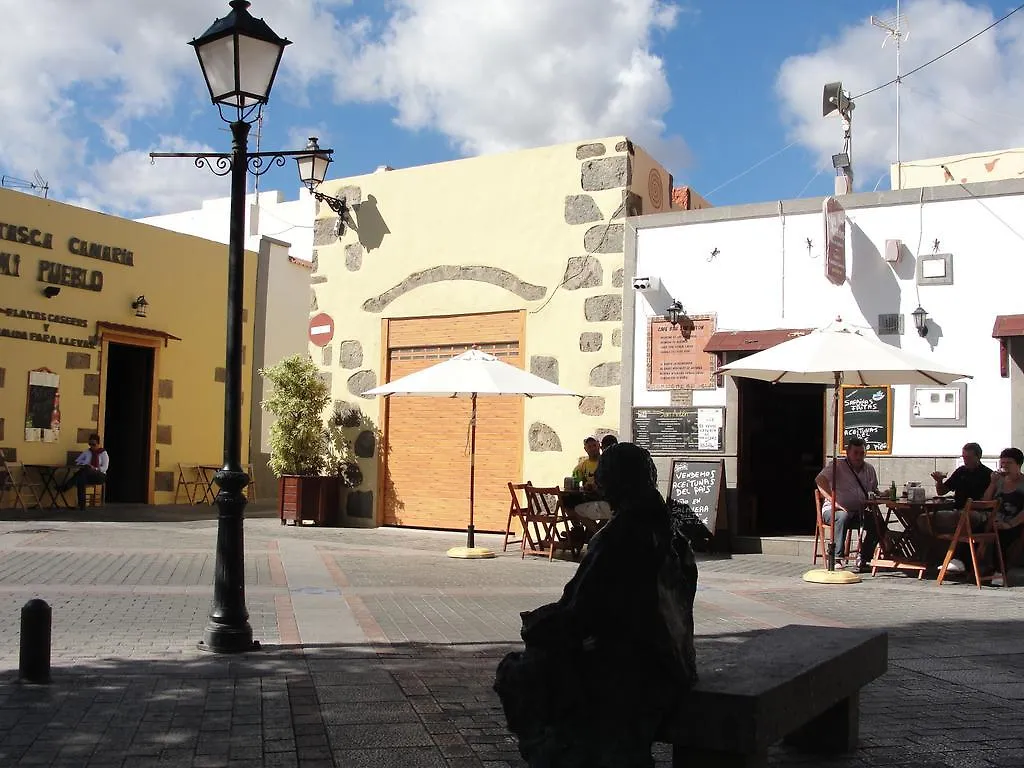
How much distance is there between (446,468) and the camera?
14.5 m

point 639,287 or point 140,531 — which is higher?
point 639,287

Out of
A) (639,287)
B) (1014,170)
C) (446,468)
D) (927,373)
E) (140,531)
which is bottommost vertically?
(140,531)

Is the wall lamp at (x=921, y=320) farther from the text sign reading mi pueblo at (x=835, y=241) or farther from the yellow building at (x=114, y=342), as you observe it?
the yellow building at (x=114, y=342)

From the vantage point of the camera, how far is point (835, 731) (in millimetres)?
4246

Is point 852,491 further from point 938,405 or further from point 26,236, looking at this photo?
point 26,236

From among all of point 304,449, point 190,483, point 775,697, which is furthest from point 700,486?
point 190,483

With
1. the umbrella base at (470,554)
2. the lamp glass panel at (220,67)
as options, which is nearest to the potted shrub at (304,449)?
the umbrella base at (470,554)

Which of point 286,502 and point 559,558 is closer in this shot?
point 559,558

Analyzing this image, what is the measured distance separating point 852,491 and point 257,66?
7123 mm

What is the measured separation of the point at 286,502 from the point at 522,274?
470 centimetres

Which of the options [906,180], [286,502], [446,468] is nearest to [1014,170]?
[906,180]

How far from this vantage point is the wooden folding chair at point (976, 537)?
30.3ft

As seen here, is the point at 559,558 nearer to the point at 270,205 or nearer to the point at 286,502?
the point at 286,502

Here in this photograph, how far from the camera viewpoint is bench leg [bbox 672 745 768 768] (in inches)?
124
